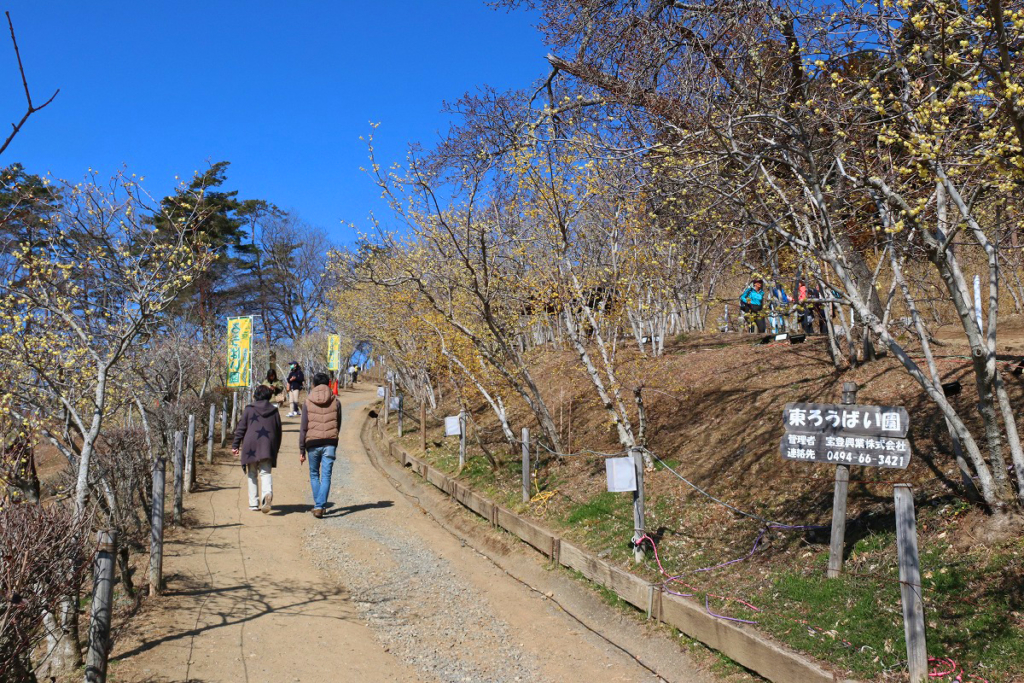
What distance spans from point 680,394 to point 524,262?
3655 millimetres

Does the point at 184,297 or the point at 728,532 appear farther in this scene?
the point at 184,297

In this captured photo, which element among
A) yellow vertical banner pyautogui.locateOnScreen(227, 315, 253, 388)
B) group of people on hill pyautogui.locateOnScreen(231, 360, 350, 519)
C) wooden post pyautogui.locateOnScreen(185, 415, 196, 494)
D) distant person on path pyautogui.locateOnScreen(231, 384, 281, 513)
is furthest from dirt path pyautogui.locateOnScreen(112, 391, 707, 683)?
yellow vertical banner pyautogui.locateOnScreen(227, 315, 253, 388)

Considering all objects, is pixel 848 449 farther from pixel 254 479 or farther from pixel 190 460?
pixel 190 460

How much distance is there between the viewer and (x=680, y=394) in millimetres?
13938

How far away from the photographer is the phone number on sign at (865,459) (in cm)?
604

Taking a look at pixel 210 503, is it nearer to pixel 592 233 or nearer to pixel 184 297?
pixel 592 233

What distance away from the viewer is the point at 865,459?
6188 mm

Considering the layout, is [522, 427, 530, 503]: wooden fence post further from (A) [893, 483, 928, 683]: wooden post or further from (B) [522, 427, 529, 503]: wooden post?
(A) [893, 483, 928, 683]: wooden post

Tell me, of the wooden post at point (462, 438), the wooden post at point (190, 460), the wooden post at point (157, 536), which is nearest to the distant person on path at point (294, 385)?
the wooden post at point (190, 460)

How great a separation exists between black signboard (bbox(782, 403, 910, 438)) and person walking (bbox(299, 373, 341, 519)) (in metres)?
6.97

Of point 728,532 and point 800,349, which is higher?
point 800,349

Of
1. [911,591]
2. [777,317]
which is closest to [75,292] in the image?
[911,591]

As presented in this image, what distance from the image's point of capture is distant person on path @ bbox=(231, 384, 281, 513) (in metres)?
11.3

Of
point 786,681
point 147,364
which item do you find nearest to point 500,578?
point 786,681
